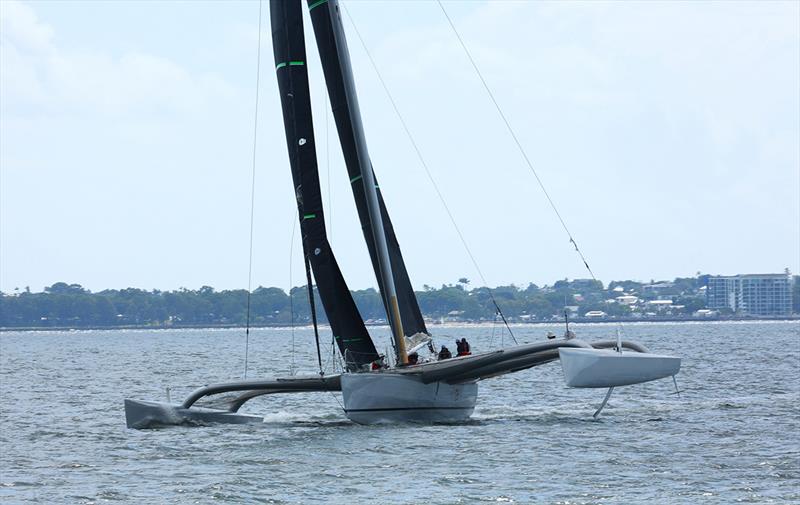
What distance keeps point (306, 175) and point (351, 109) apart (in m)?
1.59

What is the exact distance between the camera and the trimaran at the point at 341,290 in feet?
84.6

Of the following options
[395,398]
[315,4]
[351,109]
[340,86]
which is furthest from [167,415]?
[315,4]

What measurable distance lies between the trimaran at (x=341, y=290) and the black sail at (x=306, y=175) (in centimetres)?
2

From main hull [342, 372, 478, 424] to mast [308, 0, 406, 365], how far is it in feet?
2.85

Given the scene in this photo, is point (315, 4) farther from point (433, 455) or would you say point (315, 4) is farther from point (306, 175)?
point (433, 455)

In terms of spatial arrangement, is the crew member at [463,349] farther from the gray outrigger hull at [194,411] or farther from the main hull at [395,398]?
the gray outrigger hull at [194,411]

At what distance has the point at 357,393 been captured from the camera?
25781mm

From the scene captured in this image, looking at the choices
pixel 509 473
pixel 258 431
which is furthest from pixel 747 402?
pixel 509 473

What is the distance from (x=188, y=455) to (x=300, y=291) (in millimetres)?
169568

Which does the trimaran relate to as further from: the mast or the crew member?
the crew member

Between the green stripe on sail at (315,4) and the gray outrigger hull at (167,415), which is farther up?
the green stripe on sail at (315,4)

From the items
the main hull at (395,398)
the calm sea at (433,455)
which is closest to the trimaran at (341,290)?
the main hull at (395,398)

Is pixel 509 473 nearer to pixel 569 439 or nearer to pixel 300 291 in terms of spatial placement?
pixel 569 439

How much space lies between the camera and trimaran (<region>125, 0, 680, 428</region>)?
25.8 metres
